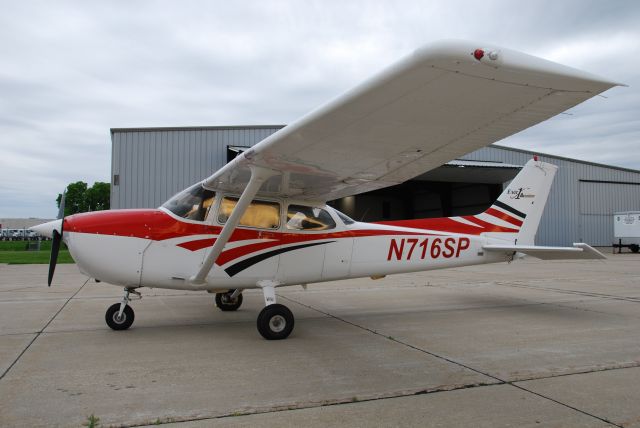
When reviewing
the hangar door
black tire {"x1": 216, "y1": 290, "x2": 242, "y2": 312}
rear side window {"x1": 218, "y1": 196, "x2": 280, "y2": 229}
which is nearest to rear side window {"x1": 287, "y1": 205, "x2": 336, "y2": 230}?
rear side window {"x1": 218, "y1": 196, "x2": 280, "y2": 229}

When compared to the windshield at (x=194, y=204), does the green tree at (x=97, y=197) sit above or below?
above

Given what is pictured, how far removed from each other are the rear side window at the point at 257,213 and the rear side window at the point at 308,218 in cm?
20

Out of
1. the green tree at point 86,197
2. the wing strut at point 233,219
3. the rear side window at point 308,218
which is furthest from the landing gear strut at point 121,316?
the green tree at point 86,197

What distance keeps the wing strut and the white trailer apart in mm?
32683

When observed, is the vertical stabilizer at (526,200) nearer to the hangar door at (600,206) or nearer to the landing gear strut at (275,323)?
the landing gear strut at (275,323)

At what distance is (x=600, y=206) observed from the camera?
108 feet

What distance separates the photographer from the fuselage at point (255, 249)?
5477mm

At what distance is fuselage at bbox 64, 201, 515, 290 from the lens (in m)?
5.48

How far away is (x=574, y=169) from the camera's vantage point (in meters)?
31.9

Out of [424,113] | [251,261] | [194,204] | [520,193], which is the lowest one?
[251,261]

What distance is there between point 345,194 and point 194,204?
2.07 meters

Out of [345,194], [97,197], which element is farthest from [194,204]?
[97,197]

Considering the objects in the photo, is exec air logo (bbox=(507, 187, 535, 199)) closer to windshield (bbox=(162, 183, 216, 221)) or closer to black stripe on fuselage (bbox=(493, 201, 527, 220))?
black stripe on fuselage (bbox=(493, 201, 527, 220))

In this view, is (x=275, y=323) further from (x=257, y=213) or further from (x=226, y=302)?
(x=226, y=302)
